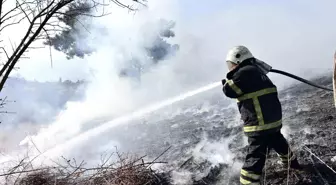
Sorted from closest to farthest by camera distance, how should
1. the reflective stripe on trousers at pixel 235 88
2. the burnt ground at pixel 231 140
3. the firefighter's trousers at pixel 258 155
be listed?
the firefighter's trousers at pixel 258 155 < the reflective stripe on trousers at pixel 235 88 < the burnt ground at pixel 231 140

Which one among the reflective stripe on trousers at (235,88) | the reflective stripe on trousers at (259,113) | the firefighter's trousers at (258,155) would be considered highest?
the reflective stripe on trousers at (235,88)

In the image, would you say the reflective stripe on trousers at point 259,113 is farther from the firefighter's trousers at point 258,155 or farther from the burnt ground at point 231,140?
the burnt ground at point 231,140

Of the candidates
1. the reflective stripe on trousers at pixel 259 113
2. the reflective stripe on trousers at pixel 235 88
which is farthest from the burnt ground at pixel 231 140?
the reflective stripe on trousers at pixel 235 88

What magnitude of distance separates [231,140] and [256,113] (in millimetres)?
1996

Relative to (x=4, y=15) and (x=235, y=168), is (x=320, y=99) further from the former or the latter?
(x=4, y=15)

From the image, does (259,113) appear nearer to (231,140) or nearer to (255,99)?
(255,99)

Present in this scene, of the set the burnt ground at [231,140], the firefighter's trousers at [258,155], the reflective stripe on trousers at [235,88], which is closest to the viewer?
the firefighter's trousers at [258,155]

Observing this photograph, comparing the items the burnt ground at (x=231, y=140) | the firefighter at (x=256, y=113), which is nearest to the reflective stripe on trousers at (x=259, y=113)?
the firefighter at (x=256, y=113)

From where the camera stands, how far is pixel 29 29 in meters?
3.67

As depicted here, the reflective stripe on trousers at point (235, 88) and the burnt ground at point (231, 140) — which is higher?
the reflective stripe on trousers at point (235, 88)

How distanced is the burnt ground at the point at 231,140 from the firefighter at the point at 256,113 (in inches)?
16.1

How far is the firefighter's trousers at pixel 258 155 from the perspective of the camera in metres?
3.55

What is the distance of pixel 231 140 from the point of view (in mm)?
5543

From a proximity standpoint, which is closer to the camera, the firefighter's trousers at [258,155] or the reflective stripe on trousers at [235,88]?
the firefighter's trousers at [258,155]
